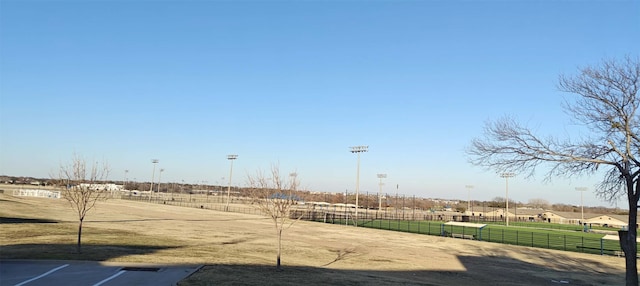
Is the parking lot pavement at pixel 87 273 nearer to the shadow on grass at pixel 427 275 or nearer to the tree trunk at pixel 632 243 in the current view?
the shadow on grass at pixel 427 275

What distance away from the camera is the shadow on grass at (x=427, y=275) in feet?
46.2

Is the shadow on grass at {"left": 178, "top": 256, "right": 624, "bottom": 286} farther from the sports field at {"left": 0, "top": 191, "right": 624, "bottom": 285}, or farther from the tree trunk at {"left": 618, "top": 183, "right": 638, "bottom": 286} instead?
the tree trunk at {"left": 618, "top": 183, "right": 638, "bottom": 286}

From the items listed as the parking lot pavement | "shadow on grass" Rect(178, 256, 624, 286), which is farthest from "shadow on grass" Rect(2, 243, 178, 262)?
"shadow on grass" Rect(178, 256, 624, 286)

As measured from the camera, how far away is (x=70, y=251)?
18344mm

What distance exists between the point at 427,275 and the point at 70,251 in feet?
53.6

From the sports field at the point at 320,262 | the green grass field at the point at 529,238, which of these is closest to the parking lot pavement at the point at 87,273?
the sports field at the point at 320,262

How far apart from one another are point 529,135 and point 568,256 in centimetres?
2883

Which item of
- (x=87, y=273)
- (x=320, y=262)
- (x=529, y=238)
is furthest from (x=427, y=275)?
(x=529, y=238)

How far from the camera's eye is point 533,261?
99.9 ft

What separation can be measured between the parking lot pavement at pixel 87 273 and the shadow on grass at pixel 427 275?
1017 mm

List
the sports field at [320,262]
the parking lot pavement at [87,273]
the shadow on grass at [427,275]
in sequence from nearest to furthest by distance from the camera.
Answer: the parking lot pavement at [87,273], the shadow on grass at [427,275], the sports field at [320,262]

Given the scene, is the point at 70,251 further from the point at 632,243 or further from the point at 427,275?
the point at 632,243

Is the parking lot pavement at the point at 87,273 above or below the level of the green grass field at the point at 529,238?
above

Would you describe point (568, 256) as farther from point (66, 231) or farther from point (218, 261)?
point (66, 231)
